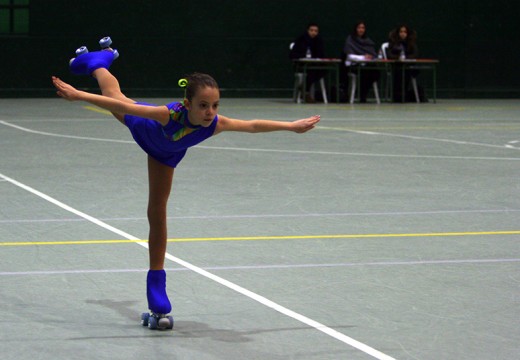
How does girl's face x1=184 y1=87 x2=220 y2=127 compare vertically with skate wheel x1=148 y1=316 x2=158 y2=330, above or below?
above

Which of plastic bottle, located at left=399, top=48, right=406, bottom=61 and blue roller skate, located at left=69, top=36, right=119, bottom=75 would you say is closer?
blue roller skate, located at left=69, top=36, right=119, bottom=75

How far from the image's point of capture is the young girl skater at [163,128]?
5770 millimetres

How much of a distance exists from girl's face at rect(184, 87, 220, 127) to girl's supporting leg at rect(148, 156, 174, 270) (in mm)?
412

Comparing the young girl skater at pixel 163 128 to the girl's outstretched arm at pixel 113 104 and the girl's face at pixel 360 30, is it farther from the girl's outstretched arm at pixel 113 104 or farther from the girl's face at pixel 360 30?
the girl's face at pixel 360 30

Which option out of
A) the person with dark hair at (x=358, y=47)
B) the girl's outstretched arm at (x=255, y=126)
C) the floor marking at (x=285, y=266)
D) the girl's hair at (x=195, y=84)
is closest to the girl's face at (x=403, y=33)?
the person with dark hair at (x=358, y=47)

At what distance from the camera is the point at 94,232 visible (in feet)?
29.1

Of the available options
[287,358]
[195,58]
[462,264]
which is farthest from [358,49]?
[287,358]

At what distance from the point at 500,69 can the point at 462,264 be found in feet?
74.7

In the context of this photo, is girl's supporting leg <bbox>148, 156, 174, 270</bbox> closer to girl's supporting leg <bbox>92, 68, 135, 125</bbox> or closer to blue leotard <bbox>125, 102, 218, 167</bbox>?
blue leotard <bbox>125, 102, 218, 167</bbox>

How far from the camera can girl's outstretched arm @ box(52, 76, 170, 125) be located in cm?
554

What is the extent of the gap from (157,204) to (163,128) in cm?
44

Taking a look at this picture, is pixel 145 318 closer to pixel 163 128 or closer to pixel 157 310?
pixel 157 310

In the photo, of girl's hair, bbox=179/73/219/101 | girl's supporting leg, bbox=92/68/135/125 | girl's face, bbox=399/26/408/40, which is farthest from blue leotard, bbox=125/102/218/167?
girl's face, bbox=399/26/408/40

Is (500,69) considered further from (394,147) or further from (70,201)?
(70,201)
